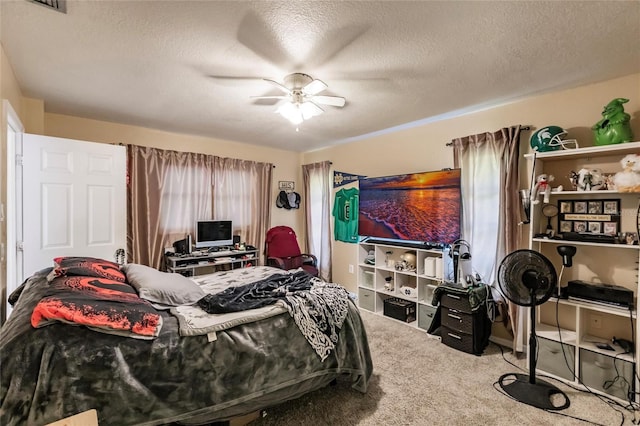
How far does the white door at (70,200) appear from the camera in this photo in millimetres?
2535

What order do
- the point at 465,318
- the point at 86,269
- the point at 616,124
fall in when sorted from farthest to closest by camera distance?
the point at 465,318, the point at 616,124, the point at 86,269

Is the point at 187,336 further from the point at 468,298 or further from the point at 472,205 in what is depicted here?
the point at 472,205

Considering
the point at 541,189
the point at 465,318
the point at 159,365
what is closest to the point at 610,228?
the point at 541,189

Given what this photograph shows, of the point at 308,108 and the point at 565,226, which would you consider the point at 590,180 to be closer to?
the point at 565,226

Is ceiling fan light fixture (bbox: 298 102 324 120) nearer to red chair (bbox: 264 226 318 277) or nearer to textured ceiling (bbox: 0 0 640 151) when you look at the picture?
textured ceiling (bbox: 0 0 640 151)

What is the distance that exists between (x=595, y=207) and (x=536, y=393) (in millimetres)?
1572

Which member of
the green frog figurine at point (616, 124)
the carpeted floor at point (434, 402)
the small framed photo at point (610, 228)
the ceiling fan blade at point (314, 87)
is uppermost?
the ceiling fan blade at point (314, 87)

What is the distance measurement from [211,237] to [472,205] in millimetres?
3531

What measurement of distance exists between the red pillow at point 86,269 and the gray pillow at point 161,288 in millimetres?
100

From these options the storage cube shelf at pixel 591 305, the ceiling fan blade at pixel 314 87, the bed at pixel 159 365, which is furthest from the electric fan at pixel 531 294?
the ceiling fan blade at pixel 314 87

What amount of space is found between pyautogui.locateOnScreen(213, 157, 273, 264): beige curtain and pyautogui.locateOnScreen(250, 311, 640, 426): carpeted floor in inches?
116

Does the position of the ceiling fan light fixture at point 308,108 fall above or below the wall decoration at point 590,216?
above

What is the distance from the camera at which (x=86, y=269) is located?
1.97 metres

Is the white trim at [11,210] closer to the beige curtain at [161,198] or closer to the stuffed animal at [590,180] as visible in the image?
the beige curtain at [161,198]
